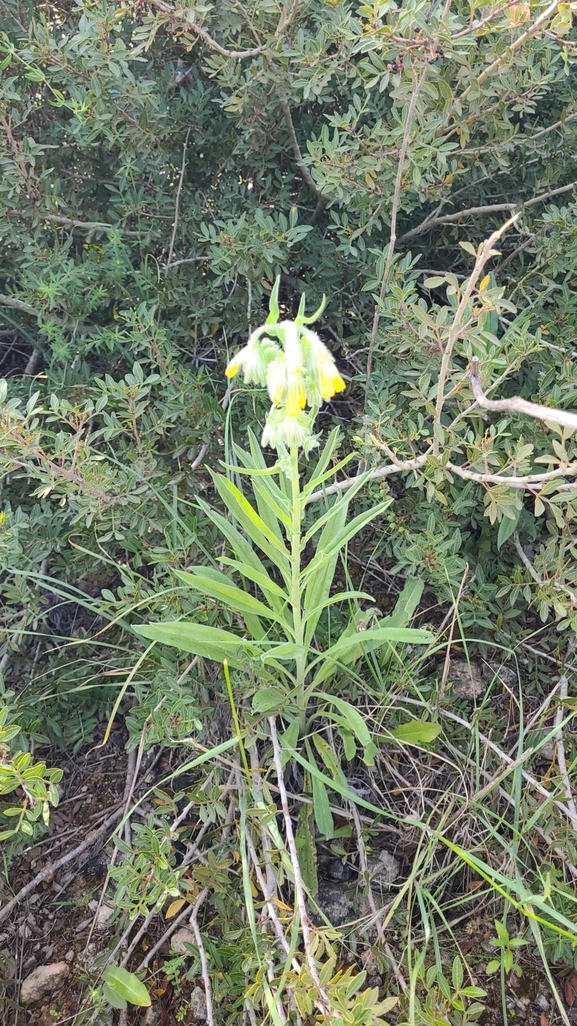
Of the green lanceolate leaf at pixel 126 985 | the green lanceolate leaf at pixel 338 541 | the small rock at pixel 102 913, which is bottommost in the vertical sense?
the small rock at pixel 102 913

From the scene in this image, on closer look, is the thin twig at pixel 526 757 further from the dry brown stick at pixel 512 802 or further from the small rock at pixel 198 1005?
the small rock at pixel 198 1005

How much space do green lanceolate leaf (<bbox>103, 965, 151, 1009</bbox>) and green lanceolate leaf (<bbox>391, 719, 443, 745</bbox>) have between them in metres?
0.83

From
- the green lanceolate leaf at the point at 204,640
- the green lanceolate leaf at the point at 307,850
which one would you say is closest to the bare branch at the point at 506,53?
the green lanceolate leaf at the point at 204,640

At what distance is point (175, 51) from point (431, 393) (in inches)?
64.9

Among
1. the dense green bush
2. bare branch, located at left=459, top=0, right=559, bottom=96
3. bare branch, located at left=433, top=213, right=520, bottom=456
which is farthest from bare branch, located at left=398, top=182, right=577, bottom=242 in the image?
bare branch, located at left=433, top=213, right=520, bottom=456

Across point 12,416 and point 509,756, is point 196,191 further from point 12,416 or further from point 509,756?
point 509,756

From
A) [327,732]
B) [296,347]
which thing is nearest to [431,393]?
[296,347]

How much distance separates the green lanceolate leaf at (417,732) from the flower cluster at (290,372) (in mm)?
877

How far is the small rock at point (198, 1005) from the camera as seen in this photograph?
63.4 inches

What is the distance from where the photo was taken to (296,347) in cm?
114

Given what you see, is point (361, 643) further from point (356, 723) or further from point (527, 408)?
point (527, 408)

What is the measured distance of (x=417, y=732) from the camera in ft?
5.74

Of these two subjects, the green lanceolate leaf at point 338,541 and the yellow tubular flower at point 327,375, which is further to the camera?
the green lanceolate leaf at point 338,541

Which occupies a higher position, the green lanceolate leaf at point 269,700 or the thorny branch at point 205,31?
the thorny branch at point 205,31
